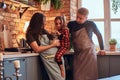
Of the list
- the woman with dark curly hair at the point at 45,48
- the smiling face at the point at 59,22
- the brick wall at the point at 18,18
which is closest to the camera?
the woman with dark curly hair at the point at 45,48

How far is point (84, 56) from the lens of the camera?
4.09 m

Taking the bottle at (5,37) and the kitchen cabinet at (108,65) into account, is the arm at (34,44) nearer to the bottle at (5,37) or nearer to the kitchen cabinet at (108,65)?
the bottle at (5,37)

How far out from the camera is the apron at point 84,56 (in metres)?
4.07

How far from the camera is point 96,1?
5.70 metres

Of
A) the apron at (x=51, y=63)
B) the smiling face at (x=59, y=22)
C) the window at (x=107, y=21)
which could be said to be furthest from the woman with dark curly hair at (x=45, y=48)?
the window at (x=107, y=21)

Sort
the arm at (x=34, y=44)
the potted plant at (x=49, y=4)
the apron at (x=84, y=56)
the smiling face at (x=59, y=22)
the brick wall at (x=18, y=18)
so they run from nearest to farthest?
1. the arm at (x=34, y=44)
2. the smiling face at (x=59, y=22)
3. the apron at (x=84, y=56)
4. the brick wall at (x=18, y=18)
5. the potted plant at (x=49, y=4)

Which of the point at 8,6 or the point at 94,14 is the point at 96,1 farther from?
the point at 8,6

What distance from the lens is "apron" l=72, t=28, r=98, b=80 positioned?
4074mm

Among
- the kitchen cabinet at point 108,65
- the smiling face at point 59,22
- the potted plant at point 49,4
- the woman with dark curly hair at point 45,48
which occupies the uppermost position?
the potted plant at point 49,4

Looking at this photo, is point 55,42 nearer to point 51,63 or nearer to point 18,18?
point 51,63

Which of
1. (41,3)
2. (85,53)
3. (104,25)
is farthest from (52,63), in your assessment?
(104,25)

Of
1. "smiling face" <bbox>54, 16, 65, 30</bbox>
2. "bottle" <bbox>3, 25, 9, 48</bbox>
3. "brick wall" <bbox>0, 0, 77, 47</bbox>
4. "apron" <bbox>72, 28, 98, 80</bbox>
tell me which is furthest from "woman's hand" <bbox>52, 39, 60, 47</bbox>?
"brick wall" <bbox>0, 0, 77, 47</bbox>

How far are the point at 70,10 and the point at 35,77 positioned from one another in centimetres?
202

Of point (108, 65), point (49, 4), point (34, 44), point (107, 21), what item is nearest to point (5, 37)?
point (34, 44)
